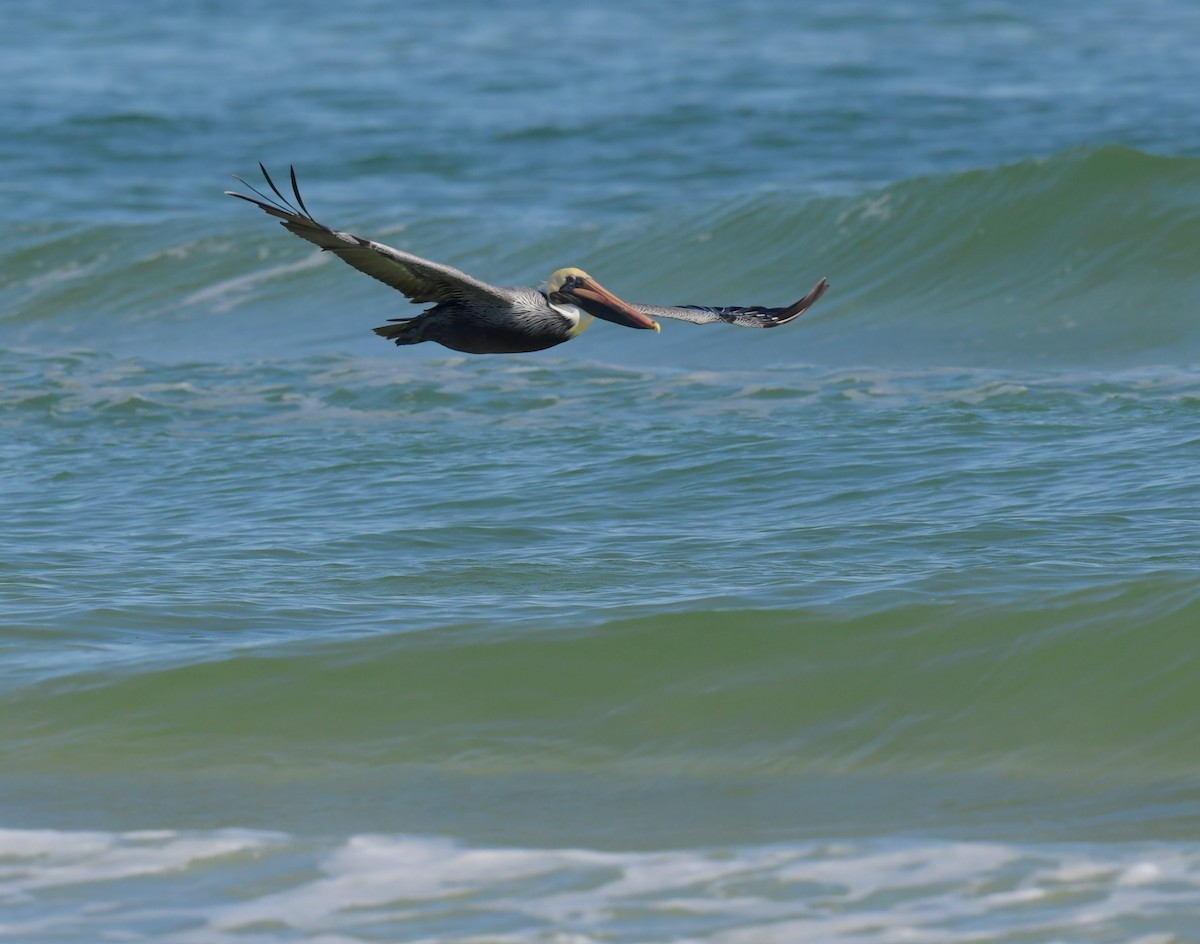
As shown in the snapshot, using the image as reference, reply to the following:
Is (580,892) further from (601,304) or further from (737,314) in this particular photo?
(737,314)

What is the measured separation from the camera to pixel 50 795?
586cm

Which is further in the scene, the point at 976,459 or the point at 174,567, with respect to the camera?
the point at 976,459

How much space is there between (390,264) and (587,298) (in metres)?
0.76

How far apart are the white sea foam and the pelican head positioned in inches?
79.8

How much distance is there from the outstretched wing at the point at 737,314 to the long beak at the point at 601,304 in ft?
0.31

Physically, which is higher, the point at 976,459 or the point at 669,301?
the point at 669,301

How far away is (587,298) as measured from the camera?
21.4ft

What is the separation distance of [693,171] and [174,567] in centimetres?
1152

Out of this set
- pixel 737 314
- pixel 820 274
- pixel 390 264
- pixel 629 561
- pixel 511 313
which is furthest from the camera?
pixel 820 274

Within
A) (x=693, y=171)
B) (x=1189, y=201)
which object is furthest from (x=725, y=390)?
(x=693, y=171)

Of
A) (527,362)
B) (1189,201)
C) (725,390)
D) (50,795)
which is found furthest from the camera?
(1189,201)

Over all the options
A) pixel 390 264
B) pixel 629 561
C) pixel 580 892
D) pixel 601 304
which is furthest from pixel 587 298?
pixel 580 892

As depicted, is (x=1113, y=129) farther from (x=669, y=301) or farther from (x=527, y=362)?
(x=527, y=362)

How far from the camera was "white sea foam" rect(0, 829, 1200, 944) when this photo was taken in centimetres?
465
